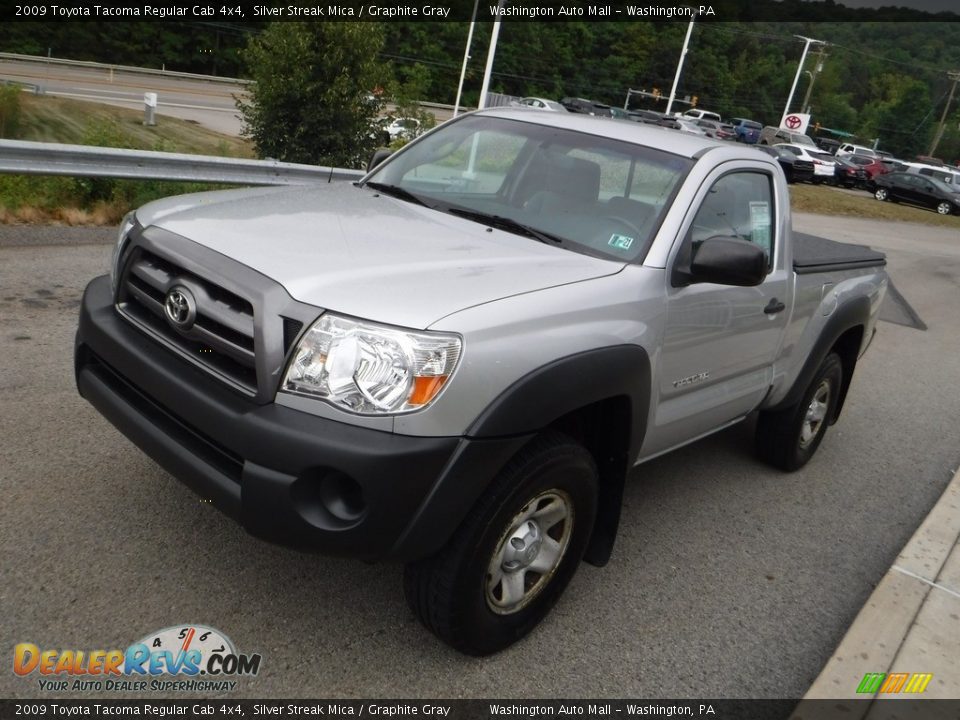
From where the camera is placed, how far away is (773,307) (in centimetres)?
423

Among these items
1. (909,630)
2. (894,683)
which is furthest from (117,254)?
(909,630)

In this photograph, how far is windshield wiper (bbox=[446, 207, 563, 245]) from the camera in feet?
11.8

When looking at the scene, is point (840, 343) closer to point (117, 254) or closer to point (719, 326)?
point (719, 326)

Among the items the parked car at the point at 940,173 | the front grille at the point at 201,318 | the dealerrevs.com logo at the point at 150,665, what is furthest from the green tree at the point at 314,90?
the parked car at the point at 940,173

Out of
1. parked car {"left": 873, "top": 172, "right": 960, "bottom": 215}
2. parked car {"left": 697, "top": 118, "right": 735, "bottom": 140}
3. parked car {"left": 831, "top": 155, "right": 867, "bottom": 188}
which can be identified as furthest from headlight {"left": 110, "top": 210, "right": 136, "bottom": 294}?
parked car {"left": 697, "top": 118, "right": 735, "bottom": 140}

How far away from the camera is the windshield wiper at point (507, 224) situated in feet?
11.8

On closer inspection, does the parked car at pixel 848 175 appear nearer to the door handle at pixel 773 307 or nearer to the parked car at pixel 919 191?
the parked car at pixel 919 191

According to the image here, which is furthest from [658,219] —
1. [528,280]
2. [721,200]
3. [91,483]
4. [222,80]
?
[222,80]

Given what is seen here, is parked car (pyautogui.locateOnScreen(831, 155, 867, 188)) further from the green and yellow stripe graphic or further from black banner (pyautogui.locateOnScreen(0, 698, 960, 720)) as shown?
black banner (pyautogui.locateOnScreen(0, 698, 960, 720))

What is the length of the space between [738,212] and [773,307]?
1.58ft

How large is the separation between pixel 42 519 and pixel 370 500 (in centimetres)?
170

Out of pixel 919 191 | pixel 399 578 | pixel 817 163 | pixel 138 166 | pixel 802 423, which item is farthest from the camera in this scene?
pixel 817 163

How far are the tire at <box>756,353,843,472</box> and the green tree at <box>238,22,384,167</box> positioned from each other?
10084mm

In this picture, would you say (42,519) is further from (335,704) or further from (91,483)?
(335,704)
